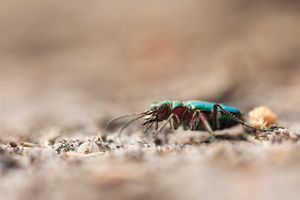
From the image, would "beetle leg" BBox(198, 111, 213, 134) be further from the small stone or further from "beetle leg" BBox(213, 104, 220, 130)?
the small stone

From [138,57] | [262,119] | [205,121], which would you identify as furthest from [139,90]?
[205,121]

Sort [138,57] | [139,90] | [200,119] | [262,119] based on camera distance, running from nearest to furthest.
Result: [200,119]
[262,119]
[139,90]
[138,57]

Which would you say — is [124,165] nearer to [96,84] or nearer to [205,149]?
[205,149]

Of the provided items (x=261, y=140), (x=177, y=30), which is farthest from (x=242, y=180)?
(x=177, y=30)

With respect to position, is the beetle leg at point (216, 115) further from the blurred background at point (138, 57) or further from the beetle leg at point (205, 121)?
the blurred background at point (138, 57)

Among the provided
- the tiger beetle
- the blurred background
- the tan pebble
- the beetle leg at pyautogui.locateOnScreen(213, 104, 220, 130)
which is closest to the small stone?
the tiger beetle

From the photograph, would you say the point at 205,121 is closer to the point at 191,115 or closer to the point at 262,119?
the point at 191,115
